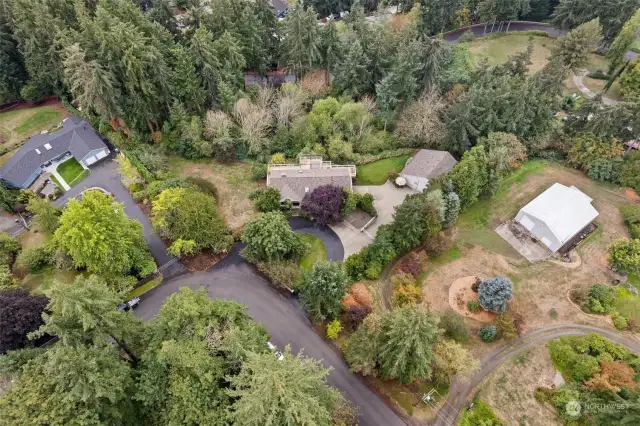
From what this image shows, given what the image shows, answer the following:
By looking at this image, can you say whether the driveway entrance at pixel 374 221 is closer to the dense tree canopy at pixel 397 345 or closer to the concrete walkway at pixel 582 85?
the dense tree canopy at pixel 397 345

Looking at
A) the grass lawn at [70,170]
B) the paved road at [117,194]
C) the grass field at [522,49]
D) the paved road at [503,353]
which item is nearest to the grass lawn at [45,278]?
the paved road at [117,194]

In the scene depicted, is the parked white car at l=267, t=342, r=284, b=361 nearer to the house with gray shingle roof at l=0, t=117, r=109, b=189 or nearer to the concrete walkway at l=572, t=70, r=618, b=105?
the house with gray shingle roof at l=0, t=117, r=109, b=189

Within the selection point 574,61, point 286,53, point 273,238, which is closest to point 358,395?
point 273,238

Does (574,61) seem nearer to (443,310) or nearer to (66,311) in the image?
(443,310)

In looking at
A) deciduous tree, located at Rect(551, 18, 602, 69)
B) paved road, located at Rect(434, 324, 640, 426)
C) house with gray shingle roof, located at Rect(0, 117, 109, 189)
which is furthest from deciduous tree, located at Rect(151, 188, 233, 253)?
deciduous tree, located at Rect(551, 18, 602, 69)

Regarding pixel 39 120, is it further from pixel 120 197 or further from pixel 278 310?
pixel 278 310

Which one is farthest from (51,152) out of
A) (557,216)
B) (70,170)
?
(557,216)
